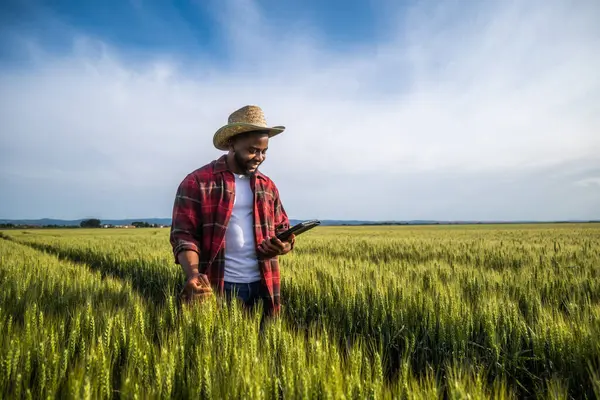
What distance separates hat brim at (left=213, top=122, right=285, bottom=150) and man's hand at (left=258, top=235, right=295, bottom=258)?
74 cm

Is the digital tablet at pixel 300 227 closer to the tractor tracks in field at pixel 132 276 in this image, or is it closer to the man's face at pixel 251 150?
the man's face at pixel 251 150

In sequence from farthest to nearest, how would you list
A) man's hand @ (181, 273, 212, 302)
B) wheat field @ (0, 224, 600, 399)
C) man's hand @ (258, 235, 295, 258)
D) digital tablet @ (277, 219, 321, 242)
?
man's hand @ (258, 235, 295, 258)
digital tablet @ (277, 219, 321, 242)
man's hand @ (181, 273, 212, 302)
wheat field @ (0, 224, 600, 399)

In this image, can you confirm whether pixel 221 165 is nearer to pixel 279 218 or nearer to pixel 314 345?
pixel 279 218

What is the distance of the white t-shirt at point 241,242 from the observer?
8.39 feet

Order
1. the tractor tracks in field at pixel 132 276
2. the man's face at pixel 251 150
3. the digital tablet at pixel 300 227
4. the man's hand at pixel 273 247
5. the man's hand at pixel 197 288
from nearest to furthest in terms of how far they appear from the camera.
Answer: the man's hand at pixel 197 288 < the digital tablet at pixel 300 227 < the man's hand at pixel 273 247 < the man's face at pixel 251 150 < the tractor tracks in field at pixel 132 276

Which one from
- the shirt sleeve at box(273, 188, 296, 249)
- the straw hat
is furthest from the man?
the shirt sleeve at box(273, 188, 296, 249)

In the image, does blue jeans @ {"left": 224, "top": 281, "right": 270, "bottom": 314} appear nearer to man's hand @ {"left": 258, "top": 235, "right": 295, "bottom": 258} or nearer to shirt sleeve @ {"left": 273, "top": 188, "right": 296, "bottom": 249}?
man's hand @ {"left": 258, "top": 235, "right": 295, "bottom": 258}

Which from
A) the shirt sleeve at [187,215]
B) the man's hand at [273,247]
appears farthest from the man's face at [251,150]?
the man's hand at [273,247]

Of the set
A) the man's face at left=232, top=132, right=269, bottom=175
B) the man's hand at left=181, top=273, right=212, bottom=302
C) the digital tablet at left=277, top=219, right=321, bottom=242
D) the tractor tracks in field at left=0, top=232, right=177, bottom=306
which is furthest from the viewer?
the tractor tracks in field at left=0, top=232, right=177, bottom=306

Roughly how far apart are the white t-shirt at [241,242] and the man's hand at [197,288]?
41 cm

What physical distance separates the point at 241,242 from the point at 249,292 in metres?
0.37

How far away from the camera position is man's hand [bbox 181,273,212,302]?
6.81 feet

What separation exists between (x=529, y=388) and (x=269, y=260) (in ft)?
5.87

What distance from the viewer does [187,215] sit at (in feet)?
8.00
